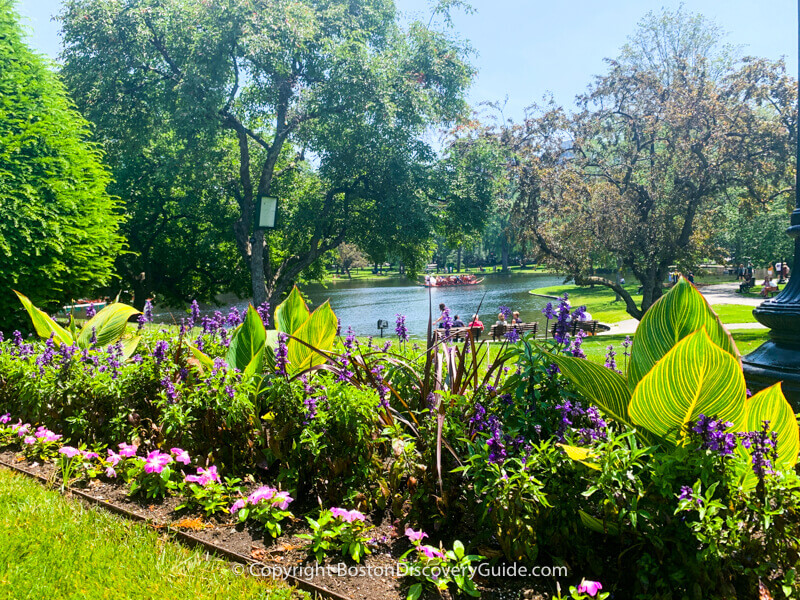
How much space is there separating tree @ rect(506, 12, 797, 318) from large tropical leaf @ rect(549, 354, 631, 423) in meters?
15.5

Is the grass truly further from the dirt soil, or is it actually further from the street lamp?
the street lamp

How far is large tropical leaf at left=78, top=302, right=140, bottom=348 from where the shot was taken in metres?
5.30

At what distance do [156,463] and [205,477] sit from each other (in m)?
0.33

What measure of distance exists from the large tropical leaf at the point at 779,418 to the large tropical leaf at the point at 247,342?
9.54 feet

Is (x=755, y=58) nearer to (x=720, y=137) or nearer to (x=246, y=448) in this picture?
(x=720, y=137)

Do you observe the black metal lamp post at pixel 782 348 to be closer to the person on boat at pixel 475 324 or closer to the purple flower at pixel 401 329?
the person on boat at pixel 475 324

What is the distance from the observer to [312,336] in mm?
3748

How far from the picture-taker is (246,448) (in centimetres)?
331

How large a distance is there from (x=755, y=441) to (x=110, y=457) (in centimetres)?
351

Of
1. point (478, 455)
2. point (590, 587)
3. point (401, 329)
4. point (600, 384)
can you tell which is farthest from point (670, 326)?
point (401, 329)

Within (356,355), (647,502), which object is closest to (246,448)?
(356,355)

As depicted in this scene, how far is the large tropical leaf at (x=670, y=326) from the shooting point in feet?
8.75

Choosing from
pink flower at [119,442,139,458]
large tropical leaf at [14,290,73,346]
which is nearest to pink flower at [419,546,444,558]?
pink flower at [119,442,139,458]

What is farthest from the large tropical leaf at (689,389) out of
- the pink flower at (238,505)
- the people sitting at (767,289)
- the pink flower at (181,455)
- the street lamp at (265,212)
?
the people sitting at (767,289)
